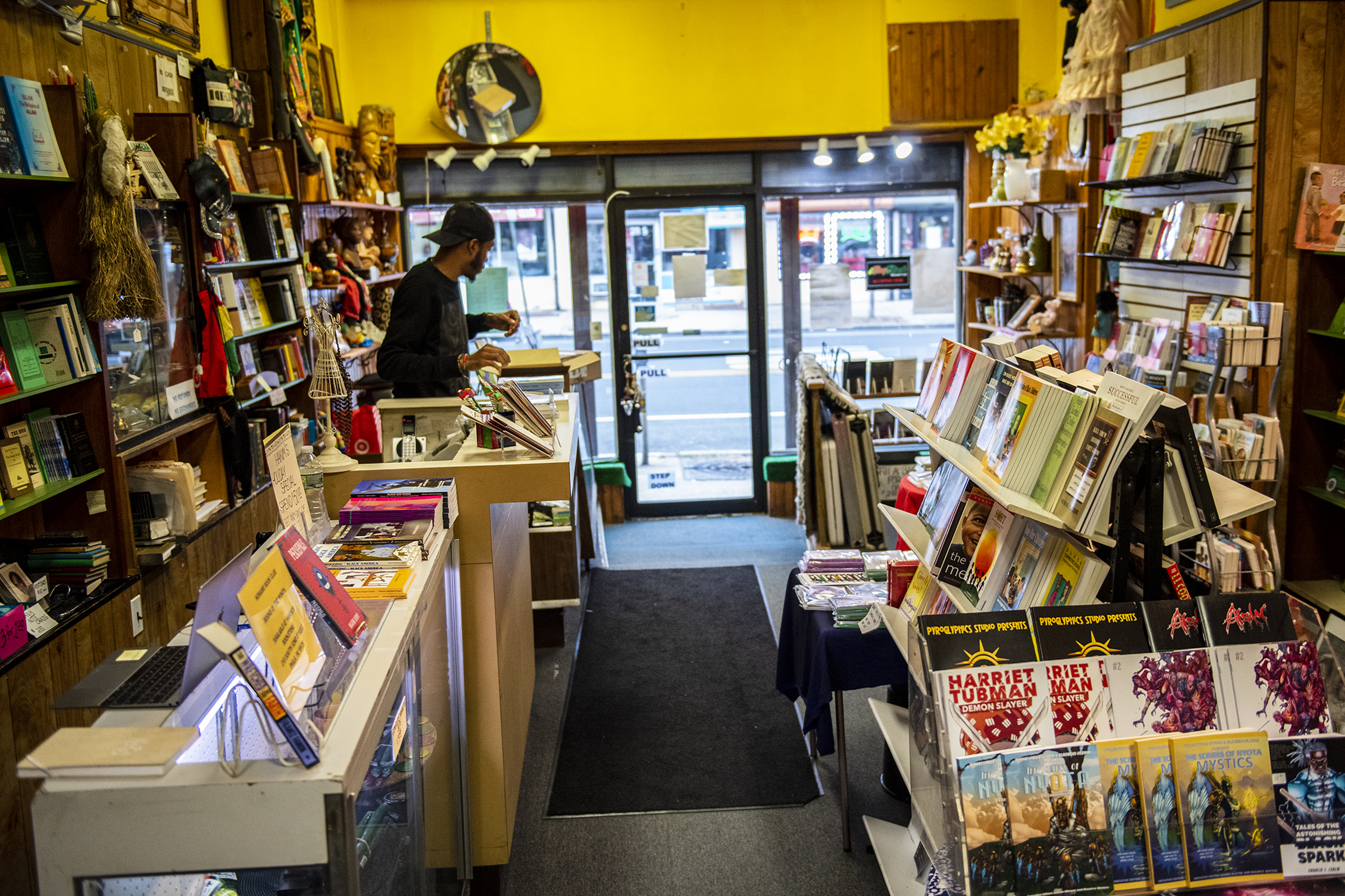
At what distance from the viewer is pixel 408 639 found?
1.94 m

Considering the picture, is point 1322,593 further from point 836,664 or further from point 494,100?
point 494,100

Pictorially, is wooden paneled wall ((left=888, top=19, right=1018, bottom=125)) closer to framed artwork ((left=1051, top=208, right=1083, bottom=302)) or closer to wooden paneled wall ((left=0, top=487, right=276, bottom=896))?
framed artwork ((left=1051, top=208, right=1083, bottom=302))

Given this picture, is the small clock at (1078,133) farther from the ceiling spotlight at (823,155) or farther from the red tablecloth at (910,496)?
the red tablecloth at (910,496)

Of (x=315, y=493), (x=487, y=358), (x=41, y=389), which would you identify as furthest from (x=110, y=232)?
(x=315, y=493)

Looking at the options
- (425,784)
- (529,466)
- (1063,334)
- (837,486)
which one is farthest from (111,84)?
(1063,334)

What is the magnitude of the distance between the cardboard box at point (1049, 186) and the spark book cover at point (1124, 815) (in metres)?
4.02

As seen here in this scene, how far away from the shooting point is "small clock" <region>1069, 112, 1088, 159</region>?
17.1 ft

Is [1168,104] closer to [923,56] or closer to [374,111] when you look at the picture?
[923,56]

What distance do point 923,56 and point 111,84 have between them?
4484 mm

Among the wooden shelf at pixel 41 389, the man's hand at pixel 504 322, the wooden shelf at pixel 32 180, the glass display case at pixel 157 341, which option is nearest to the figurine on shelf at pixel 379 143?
the man's hand at pixel 504 322

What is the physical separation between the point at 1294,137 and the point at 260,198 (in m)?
4.07

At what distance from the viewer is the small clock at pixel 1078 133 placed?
521 cm

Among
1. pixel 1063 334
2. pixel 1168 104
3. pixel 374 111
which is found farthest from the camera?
pixel 374 111

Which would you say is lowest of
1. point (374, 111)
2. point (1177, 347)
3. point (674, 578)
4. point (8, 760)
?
point (674, 578)
